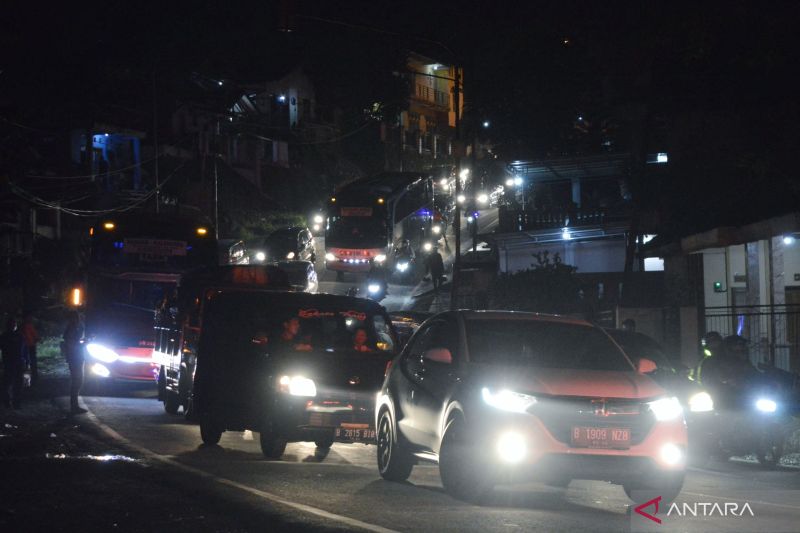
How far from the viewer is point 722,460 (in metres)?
15.5

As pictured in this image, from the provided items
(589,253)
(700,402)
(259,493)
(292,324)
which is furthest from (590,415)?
(589,253)

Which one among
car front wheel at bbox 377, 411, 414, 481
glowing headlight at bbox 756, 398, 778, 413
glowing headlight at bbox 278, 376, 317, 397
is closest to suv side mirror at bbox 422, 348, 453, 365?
car front wheel at bbox 377, 411, 414, 481

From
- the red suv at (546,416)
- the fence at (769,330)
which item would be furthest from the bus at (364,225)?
the red suv at (546,416)

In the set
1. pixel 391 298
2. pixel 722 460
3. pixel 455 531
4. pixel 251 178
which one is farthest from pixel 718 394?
pixel 251 178

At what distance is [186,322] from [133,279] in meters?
7.72

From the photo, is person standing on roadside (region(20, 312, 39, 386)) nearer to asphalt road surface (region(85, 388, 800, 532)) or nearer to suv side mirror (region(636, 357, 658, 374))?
asphalt road surface (region(85, 388, 800, 532))

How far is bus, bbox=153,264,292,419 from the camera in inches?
714

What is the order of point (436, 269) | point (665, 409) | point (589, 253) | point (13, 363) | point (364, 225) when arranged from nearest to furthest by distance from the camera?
point (665, 409) → point (13, 363) → point (589, 253) → point (436, 269) → point (364, 225)

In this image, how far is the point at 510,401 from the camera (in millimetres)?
9859

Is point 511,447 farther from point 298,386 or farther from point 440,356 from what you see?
point 298,386

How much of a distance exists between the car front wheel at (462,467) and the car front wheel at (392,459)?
129cm

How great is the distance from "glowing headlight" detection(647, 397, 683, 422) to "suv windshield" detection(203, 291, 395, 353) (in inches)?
210

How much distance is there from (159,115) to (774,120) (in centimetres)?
5374
